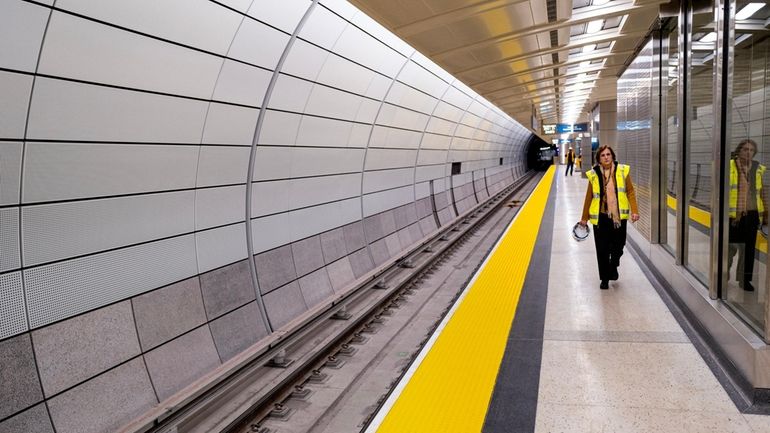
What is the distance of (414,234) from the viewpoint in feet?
37.4

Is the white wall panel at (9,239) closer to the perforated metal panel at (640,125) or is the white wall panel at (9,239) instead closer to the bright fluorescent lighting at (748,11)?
the bright fluorescent lighting at (748,11)

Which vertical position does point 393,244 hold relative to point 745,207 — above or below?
below

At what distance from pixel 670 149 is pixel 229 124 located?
18.3ft

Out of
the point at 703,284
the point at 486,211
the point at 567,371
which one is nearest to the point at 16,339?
the point at 567,371

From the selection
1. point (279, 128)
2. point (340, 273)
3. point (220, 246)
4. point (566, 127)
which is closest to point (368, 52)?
point (279, 128)

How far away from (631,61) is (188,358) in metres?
9.82

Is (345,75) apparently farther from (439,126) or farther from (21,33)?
(439,126)

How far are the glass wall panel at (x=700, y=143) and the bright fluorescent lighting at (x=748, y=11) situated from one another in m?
0.52

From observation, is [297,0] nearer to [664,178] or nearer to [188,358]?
[188,358]

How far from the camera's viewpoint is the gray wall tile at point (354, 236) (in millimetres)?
8062

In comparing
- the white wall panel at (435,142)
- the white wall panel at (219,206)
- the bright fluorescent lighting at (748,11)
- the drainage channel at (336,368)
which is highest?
the bright fluorescent lighting at (748,11)

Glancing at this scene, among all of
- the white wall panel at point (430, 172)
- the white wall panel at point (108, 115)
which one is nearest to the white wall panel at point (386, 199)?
the white wall panel at point (430, 172)

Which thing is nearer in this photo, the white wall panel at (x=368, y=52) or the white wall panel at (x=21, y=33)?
the white wall panel at (x=21, y=33)

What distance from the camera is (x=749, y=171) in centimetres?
399
